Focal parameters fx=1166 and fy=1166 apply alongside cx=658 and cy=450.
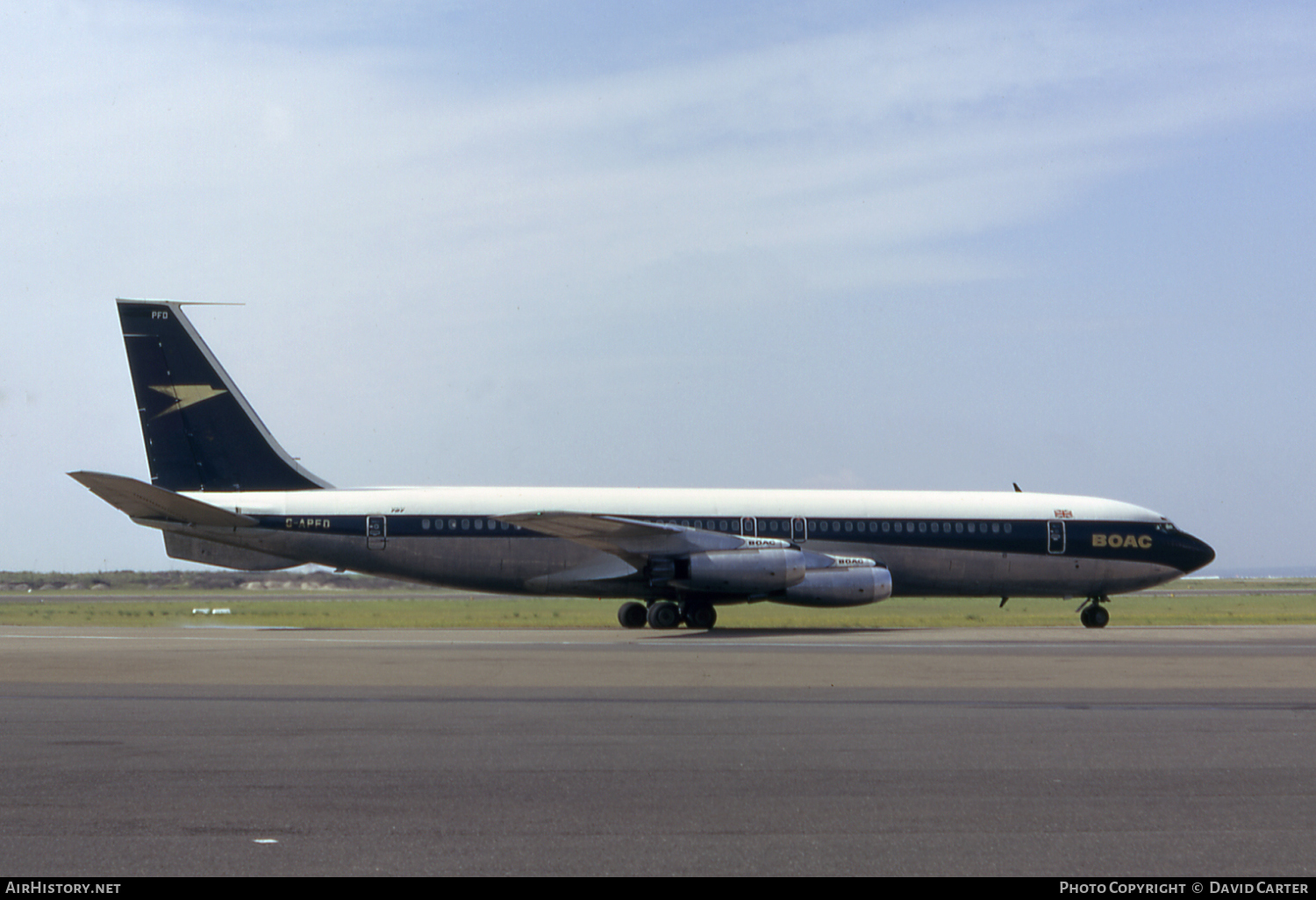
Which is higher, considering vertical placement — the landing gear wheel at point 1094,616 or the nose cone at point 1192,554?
the nose cone at point 1192,554

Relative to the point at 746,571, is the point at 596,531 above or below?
above

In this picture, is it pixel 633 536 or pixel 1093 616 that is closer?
pixel 633 536

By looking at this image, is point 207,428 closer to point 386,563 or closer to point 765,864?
point 386,563

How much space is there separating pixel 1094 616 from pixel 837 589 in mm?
7971

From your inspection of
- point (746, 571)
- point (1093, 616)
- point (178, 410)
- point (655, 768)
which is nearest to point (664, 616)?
point (746, 571)

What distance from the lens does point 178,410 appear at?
32.4 meters

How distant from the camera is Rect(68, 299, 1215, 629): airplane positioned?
30734mm

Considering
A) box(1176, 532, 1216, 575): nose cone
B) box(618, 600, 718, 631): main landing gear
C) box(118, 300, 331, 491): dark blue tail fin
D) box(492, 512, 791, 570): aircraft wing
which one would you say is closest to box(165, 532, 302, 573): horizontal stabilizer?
box(118, 300, 331, 491): dark blue tail fin

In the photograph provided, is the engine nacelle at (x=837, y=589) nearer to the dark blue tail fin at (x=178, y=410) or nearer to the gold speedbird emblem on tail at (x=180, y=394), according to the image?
the dark blue tail fin at (x=178, y=410)

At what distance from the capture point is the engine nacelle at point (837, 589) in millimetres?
30641

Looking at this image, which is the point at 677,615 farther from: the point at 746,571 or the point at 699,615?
the point at 746,571

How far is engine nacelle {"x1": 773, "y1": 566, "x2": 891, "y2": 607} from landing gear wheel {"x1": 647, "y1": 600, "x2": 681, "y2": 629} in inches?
105

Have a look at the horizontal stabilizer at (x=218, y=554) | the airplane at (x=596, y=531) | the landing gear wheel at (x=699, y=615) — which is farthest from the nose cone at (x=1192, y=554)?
the horizontal stabilizer at (x=218, y=554)

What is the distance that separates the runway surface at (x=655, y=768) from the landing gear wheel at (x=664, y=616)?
11266mm
